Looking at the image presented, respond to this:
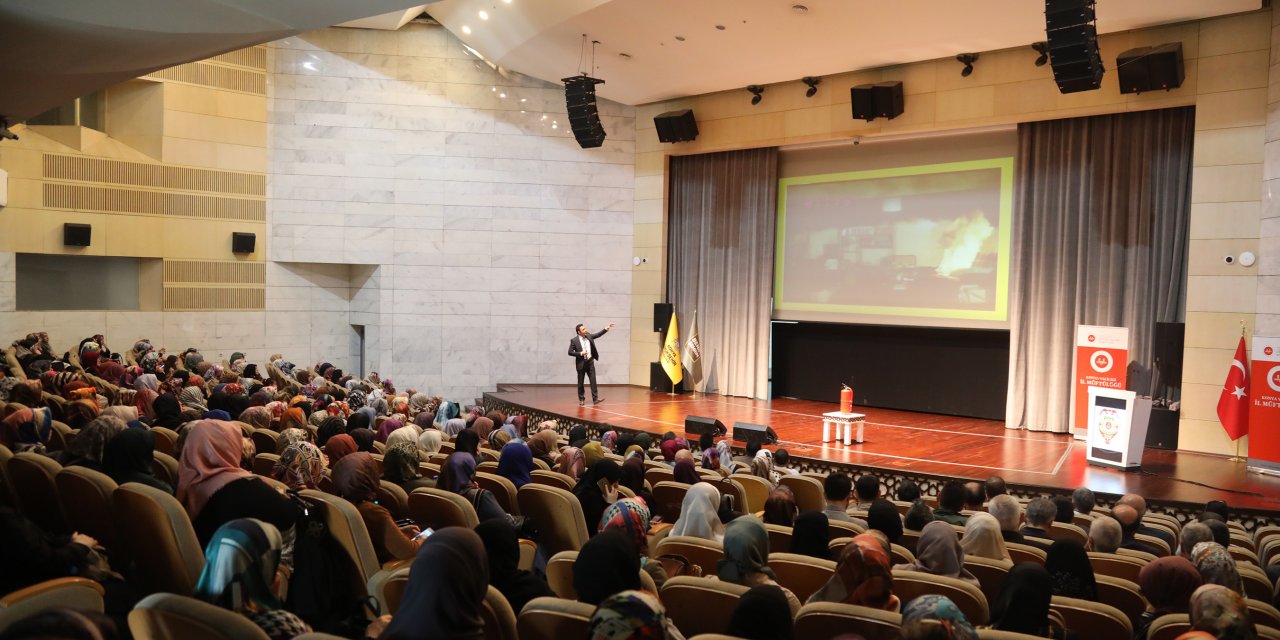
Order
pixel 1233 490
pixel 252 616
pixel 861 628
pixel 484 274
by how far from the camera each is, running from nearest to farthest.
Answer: pixel 252 616
pixel 861 628
pixel 1233 490
pixel 484 274

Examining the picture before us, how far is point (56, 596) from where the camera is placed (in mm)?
2672

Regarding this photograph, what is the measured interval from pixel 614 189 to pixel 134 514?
1330cm

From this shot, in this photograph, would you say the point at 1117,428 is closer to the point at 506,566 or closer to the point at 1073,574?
the point at 1073,574

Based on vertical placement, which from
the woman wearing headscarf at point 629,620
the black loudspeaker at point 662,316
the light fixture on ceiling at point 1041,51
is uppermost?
the light fixture on ceiling at point 1041,51

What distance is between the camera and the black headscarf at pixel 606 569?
273 cm

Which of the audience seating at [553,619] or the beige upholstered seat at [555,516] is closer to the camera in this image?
the audience seating at [553,619]

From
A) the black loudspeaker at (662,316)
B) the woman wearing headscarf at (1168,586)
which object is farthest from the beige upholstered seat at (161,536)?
the black loudspeaker at (662,316)

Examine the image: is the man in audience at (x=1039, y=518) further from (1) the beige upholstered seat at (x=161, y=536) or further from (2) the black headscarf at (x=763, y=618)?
(1) the beige upholstered seat at (x=161, y=536)

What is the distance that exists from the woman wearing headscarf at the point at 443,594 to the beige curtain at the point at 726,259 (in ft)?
41.3

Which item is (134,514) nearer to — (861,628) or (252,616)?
(252,616)

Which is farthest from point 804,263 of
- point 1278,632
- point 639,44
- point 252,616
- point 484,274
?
point 252,616

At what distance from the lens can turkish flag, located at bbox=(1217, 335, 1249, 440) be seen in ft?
31.8

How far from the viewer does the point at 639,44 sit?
41.3 ft

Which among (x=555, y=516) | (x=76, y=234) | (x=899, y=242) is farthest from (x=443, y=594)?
(x=76, y=234)
